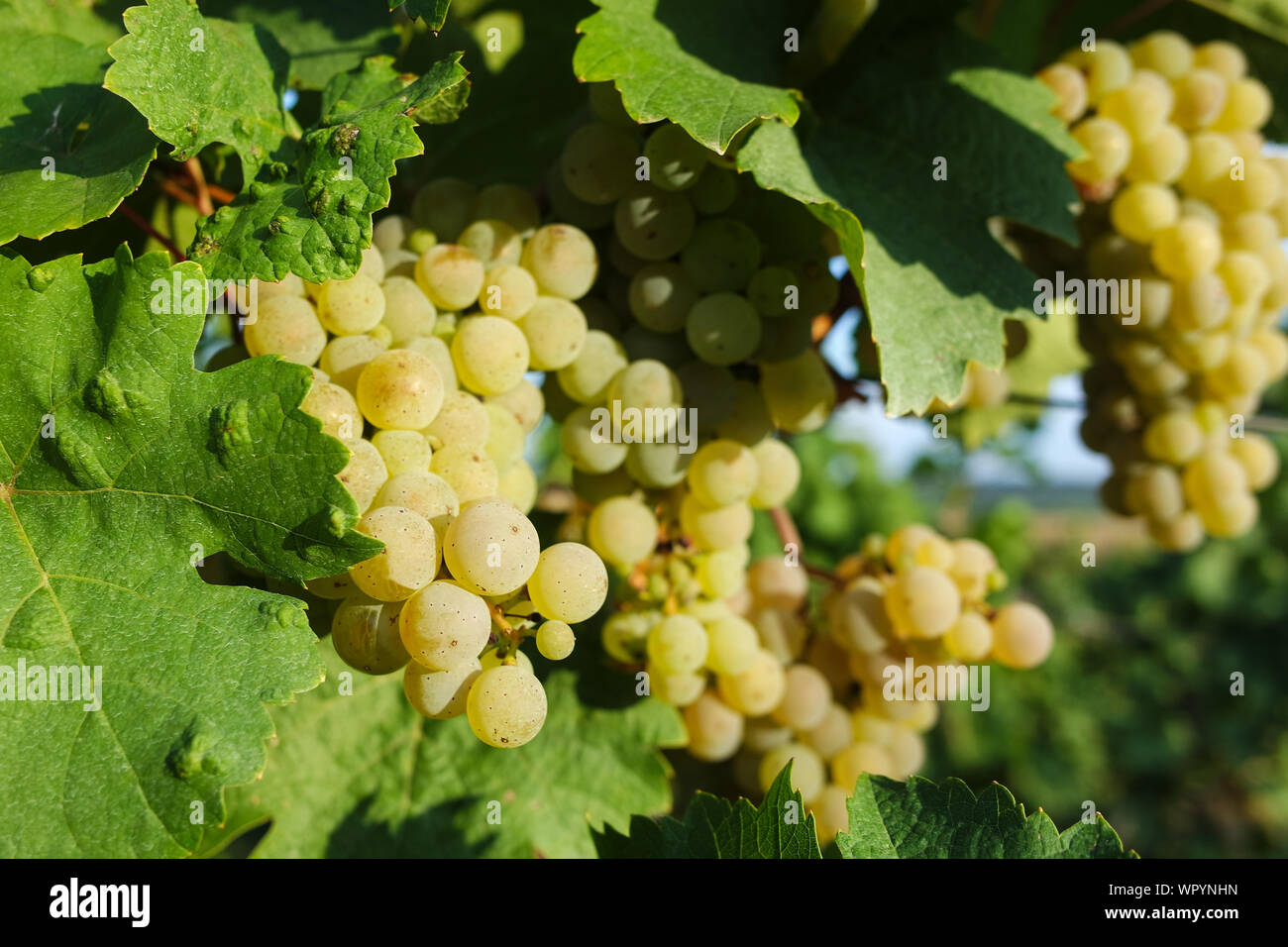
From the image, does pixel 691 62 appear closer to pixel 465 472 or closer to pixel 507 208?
pixel 507 208

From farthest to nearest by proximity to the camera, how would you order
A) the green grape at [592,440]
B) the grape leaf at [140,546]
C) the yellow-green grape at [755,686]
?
the yellow-green grape at [755,686]
the green grape at [592,440]
the grape leaf at [140,546]

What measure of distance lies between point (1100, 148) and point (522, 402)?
2.59ft

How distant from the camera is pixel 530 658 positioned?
737mm

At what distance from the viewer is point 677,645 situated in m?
1.05

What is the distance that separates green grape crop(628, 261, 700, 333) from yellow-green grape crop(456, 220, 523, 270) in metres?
0.13

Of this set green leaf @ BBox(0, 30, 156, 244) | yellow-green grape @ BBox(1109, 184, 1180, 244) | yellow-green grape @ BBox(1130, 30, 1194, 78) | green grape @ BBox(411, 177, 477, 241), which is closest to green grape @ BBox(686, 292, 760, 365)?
green grape @ BBox(411, 177, 477, 241)

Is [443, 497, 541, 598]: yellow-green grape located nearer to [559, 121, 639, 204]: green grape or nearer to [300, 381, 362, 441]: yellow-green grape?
[300, 381, 362, 441]: yellow-green grape

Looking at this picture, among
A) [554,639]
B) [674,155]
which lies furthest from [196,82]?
[554,639]

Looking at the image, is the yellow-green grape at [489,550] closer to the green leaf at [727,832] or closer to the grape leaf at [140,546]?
the grape leaf at [140,546]

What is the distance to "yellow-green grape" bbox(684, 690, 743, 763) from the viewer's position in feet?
3.82

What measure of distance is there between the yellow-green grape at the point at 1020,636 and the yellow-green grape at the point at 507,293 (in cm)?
72

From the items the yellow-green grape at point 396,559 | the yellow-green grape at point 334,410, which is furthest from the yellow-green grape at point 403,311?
the yellow-green grape at point 396,559

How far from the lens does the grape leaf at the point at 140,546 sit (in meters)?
0.64
